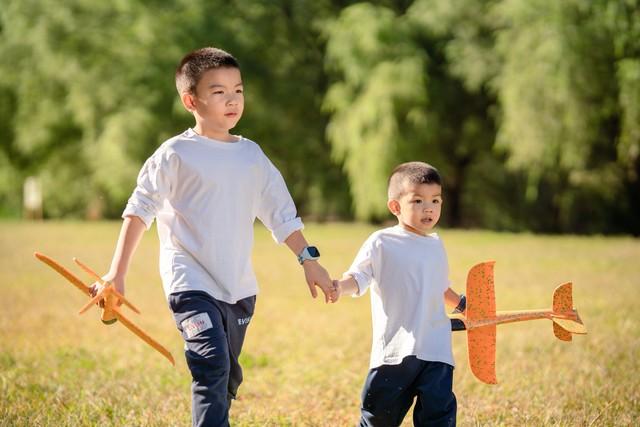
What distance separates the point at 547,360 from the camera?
235 inches

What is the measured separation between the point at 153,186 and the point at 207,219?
24cm

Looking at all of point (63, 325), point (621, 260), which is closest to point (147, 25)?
point (621, 260)

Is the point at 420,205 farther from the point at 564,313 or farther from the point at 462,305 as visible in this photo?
the point at 564,313

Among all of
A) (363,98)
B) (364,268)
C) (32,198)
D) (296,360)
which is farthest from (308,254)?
(32,198)

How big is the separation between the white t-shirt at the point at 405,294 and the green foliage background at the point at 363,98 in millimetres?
15050

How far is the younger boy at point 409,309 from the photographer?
3430 millimetres

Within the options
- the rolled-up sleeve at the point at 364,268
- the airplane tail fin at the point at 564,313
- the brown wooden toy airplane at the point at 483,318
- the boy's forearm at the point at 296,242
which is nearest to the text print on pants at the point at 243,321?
the boy's forearm at the point at 296,242

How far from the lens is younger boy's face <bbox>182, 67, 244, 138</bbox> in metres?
3.52

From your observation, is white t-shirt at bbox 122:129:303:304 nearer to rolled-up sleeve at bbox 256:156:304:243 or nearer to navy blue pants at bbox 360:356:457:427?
rolled-up sleeve at bbox 256:156:304:243

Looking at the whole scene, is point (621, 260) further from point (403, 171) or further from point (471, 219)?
point (471, 219)

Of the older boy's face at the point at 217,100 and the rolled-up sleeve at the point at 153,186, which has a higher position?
the older boy's face at the point at 217,100

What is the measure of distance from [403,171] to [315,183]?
22527 mm

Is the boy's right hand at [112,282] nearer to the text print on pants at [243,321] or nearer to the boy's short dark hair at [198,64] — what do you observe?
the text print on pants at [243,321]

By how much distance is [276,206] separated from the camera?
368cm
